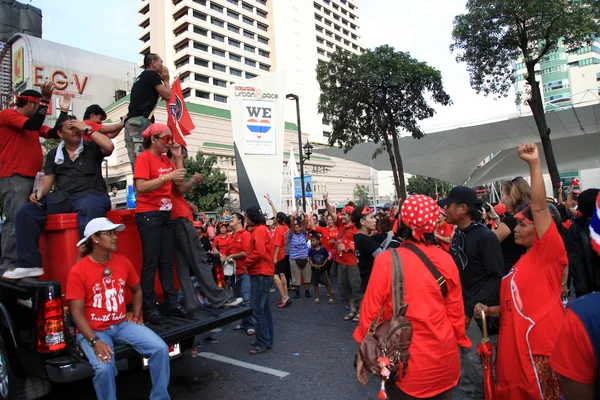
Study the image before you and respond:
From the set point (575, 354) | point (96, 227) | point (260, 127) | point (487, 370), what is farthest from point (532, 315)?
point (260, 127)

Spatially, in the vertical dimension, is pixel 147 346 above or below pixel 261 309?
above

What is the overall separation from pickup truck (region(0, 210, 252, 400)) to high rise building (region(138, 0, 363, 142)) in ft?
152

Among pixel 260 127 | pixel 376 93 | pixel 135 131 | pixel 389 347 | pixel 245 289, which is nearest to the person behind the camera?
pixel 389 347

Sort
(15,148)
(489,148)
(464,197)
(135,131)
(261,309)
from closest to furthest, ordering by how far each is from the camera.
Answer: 1. (464,197)
2. (15,148)
3. (135,131)
4. (261,309)
5. (489,148)

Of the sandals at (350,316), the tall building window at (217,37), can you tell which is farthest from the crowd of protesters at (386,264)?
the tall building window at (217,37)

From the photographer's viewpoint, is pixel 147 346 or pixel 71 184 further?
pixel 71 184

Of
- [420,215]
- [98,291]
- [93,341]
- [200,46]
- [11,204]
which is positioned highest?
[200,46]

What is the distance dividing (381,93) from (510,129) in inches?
293

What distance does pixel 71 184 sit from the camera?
3641mm

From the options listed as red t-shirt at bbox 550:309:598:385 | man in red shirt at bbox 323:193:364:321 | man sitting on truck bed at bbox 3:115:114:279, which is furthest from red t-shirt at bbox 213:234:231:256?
red t-shirt at bbox 550:309:598:385

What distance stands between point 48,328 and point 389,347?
239 centimetres

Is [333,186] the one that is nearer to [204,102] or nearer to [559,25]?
[204,102]

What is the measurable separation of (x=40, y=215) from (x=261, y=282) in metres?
2.78

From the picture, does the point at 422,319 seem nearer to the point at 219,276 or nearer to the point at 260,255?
the point at 219,276
